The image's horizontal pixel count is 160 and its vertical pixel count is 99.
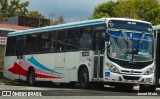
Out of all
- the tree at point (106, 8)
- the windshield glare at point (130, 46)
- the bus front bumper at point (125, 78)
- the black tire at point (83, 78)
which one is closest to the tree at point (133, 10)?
the tree at point (106, 8)

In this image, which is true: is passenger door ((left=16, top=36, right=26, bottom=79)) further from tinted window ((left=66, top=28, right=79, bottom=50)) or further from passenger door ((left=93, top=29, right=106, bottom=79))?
passenger door ((left=93, top=29, right=106, bottom=79))

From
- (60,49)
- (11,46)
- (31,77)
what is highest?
(11,46)

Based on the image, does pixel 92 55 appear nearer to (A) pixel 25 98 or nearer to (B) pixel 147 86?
(B) pixel 147 86

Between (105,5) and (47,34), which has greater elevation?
(105,5)

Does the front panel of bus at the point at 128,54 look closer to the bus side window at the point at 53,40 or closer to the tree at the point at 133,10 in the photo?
the bus side window at the point at 53,40

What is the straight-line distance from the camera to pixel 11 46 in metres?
28.7

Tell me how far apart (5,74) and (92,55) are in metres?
11.2

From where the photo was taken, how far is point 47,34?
24516mm

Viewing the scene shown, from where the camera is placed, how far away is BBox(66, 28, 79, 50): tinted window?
2150 cm

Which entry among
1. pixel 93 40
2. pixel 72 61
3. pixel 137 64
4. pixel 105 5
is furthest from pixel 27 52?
pixel 105 5

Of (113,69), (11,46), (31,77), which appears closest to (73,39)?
(113,69)

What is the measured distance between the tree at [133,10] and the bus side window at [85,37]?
2567 centimetres

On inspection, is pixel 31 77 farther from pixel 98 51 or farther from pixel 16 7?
pixel 16 7

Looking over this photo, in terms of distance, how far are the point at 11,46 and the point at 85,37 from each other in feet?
29.9
